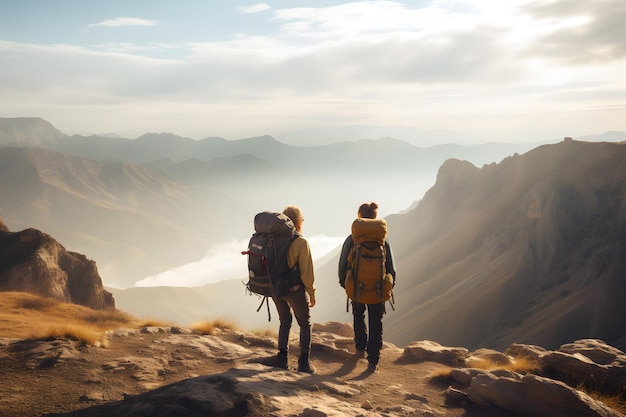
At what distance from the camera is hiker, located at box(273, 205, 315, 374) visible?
22.1 ft

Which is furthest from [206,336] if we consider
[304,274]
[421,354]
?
[421,354]

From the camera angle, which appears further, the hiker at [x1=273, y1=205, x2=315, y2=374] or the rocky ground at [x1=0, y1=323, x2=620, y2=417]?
the hiker at [x1=273, y1=205, x2=315, y2=374]

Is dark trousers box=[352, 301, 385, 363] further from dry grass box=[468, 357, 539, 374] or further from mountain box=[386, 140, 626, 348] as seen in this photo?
mountain box=[386, 140, 626, 348]

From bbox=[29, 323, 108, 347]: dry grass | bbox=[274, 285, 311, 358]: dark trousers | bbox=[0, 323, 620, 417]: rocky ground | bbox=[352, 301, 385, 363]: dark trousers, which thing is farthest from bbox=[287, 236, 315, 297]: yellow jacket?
bbox=[29, 323, 108, 347]: dry grass

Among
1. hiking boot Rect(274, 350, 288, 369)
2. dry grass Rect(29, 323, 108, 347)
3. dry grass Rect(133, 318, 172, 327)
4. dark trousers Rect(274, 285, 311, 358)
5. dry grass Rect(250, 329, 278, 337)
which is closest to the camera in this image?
dark trousers Rect(274, 285, 311, 358)

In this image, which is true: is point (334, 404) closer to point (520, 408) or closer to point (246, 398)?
point (246, 398)

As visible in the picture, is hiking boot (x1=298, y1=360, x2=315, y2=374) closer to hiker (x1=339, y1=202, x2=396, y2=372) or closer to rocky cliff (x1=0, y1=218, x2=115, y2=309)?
hiker (x1=339, y1=202, x2=396, y2=372)

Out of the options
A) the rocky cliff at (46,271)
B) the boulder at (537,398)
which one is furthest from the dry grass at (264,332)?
the rocky cliff at (46,271)

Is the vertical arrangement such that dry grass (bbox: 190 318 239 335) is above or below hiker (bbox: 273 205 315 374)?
below

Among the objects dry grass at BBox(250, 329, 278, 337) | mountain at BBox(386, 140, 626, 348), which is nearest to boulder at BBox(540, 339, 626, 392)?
dry grass at BBox(250, 329, 278, 337)

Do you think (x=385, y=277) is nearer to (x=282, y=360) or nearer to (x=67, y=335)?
(x=282, y=360)

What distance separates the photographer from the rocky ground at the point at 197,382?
208 inches

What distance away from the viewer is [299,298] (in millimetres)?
6875

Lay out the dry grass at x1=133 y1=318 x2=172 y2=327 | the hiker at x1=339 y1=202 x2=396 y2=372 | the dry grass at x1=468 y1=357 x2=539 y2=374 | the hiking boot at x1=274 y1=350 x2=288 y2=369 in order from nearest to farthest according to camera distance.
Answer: the hiking boot at x1=274 y1=350 x2=288 y2=369, the hiker at x1=339 y1=202 x2=396 y2=372, the dry grass at x1=468 y1=357 x2=539 y2=374, the dry grass at x1=133 y1=318 x2=172 y2=327
